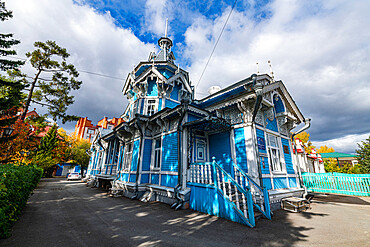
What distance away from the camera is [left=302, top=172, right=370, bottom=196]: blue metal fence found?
10.2 meters

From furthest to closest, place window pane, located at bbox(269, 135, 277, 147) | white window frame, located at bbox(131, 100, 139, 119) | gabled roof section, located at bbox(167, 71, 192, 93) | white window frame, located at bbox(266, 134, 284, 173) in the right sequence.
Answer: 1. gabled roof section, located at bbox(167, 71, 192, 93)
2. white window frame, located at bbox(131, 100, 139, 119)
3. window pane, located at bbox(269, 135, 277, 147)
4. white window frame, located at bbox(266, 134, 284, 173)

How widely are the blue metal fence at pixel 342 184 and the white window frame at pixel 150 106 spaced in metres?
13.7

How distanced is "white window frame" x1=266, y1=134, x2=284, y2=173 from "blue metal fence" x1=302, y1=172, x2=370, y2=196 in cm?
476

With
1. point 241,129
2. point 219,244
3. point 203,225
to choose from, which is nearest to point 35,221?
point 203,225

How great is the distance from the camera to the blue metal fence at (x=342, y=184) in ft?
33.6

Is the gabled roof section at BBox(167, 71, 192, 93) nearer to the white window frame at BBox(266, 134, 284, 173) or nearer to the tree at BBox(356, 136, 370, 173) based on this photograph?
the white window frame at BBox(266, 134, 284, 173)

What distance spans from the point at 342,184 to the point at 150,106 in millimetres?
15773

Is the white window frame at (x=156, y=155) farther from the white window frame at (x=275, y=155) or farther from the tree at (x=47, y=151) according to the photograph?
the tree at (x=47, y=151)

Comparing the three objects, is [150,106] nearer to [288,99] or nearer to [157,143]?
[157,143]

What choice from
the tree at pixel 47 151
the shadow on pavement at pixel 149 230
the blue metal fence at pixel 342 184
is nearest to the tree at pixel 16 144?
the tree at pixel 47 151

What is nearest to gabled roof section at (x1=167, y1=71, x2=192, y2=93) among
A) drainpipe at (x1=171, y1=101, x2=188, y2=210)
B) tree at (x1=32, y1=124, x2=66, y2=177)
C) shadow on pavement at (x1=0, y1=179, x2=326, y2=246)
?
drainpipe at (x1=171, y1=101, x2=188, y2=210)

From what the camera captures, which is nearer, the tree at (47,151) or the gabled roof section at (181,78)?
the gabled roof section at (181,78)

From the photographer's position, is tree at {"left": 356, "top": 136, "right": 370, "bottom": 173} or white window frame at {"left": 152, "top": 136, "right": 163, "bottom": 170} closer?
white window frame at {"left": 152, "top": 136, "right": 163, "bottom": 170}

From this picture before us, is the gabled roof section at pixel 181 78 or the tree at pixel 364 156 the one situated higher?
the gabled roof section at pixel 181 78
